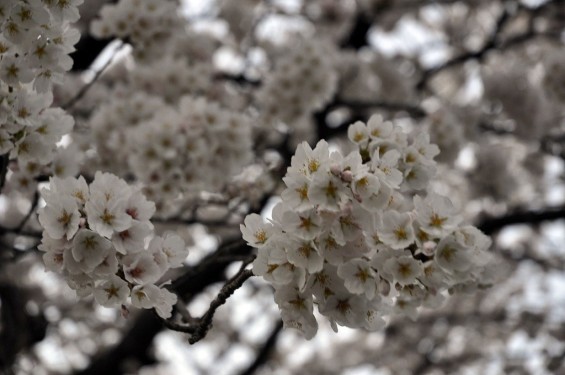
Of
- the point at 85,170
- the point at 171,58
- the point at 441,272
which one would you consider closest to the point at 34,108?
Answer: the point at 441,272

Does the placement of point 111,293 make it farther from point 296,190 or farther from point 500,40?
point 500,40

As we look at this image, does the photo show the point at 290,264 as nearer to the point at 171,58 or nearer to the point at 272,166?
the point at 272,166

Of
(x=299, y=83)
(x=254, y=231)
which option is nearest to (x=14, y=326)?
(x=299, y=83)

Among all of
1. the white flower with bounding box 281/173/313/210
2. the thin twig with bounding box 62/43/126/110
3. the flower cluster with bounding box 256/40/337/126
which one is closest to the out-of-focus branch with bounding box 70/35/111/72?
the flower cluster with bounding box 256/40/337/126

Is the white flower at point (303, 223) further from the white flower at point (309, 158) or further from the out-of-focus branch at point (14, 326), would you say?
the out-of-focus branch at point (14, 326)

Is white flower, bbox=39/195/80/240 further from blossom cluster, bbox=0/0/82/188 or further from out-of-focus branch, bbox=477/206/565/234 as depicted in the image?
out-of-focus branch, bbox=477/206/565/234

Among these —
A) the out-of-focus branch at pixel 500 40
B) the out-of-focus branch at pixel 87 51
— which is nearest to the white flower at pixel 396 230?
the out-of-focus branch at pixel 87 51
